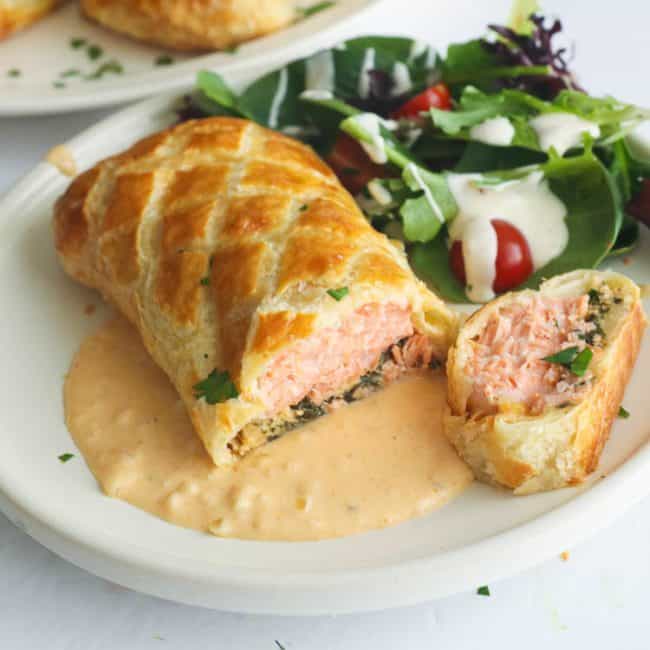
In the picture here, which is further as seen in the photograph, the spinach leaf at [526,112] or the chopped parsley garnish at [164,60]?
the chopped parsley garnish at [164,60]

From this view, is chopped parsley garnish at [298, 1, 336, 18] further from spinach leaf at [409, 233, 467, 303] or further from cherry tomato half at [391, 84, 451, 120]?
spinach leaf at [409, 233, 467, 303]

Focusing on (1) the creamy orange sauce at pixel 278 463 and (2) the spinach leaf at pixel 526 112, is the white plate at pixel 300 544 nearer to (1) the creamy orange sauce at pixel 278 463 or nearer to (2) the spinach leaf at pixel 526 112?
(1) the creamy orange sauce at pixel 278 463

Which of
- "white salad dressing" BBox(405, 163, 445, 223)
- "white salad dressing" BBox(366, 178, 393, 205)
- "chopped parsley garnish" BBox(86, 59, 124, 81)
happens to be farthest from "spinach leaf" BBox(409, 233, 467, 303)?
"chopped parsley garnish" BBox(86, 59, 124, 81)

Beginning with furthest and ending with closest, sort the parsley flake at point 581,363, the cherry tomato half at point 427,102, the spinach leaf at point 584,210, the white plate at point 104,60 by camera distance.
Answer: the white plate at point 104,60, the cherry tomato half at point 427,102, the spinach leaf at point 584,210, the parsley flake at point 581,363

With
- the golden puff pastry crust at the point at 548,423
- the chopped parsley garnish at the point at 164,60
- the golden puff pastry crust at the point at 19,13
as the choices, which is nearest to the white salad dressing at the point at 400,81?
the chopped parsley garnish at the point at 164,60

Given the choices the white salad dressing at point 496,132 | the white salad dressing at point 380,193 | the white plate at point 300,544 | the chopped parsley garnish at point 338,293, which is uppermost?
the chopped parsley garnish at point 338,293
